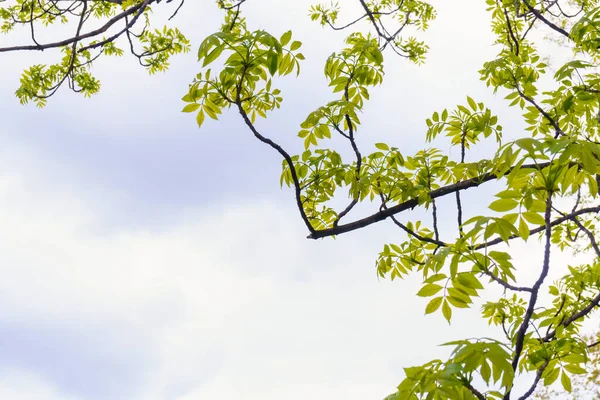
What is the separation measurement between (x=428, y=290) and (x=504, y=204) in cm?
48

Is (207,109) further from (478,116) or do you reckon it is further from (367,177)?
(478,116)

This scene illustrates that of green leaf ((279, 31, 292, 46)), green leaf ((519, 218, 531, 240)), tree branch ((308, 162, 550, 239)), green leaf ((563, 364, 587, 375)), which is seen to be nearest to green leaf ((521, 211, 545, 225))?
green leaf ((519, 218, 531, 240))

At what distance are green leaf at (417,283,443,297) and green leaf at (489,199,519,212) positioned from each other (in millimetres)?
418

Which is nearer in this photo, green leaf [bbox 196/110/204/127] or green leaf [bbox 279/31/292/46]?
green leaf [bbox 279/31/292/46]

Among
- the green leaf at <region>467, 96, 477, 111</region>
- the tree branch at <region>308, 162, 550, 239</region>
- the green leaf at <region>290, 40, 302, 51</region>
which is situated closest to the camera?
the green leaf at <region>290, 40, 302, 51</region>

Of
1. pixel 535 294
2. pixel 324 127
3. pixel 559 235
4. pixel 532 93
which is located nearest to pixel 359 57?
pixel 324 127

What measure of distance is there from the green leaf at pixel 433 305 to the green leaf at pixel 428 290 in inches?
2.9

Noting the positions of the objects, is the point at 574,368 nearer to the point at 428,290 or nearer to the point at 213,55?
the point at 428,290

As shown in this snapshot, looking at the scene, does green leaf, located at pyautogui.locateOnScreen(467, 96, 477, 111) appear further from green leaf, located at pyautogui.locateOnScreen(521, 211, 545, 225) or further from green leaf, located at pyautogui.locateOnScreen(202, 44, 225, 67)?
green leaf, located at pyautogui.locateOnScreen(202, 44, 225, 67)

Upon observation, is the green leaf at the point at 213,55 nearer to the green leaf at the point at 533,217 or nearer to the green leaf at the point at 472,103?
the green leaf at the point at 533,217

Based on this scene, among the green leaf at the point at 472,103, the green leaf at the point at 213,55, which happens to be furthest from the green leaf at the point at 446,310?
the green leaf at the point at 472,103

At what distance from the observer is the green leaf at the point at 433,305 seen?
2117 millimetres

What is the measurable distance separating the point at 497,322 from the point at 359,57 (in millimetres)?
3315

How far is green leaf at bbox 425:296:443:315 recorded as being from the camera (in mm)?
2117
